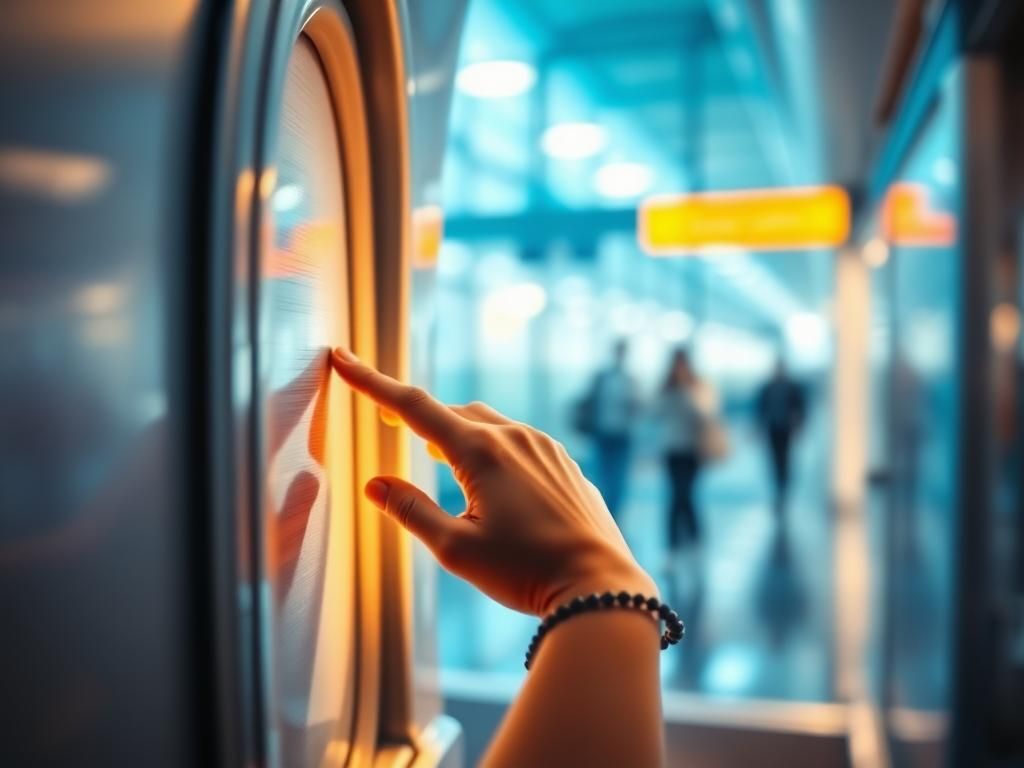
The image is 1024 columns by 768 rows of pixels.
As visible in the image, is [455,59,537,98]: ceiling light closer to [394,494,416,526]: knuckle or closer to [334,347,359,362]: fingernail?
[334,347,359,362]: fingernail

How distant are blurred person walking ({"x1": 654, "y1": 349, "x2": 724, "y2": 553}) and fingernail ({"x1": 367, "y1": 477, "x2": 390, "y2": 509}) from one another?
698cm

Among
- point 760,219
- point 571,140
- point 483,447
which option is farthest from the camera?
point 571,140

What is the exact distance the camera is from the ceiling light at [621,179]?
1271 cm

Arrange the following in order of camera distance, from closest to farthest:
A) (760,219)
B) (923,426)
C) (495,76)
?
(923,426), (495,76), (760,219)

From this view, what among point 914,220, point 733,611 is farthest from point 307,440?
point 733,611

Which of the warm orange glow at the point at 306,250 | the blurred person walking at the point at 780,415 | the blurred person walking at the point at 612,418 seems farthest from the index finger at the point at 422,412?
the blurred person walking at the point at 780,415

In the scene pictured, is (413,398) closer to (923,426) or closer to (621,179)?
(923,426)

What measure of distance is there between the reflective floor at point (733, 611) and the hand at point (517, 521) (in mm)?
3315

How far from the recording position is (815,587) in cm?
675

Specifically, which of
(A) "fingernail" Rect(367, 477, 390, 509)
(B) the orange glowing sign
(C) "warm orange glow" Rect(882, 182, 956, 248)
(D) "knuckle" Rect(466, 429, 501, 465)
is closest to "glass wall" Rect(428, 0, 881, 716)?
(B) the orange glowing sign

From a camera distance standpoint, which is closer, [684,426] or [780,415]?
[684,426]

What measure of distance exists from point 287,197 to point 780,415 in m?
9.27

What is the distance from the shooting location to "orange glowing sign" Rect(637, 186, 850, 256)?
7.18 metres

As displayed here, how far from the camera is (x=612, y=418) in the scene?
7766 mm
